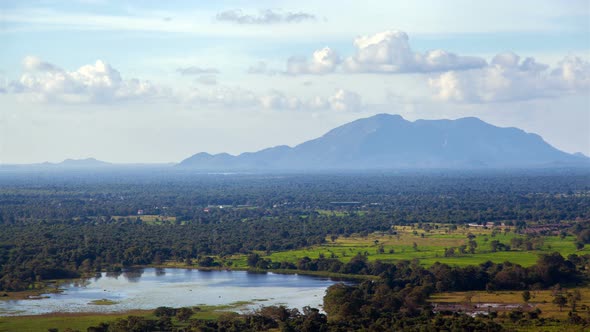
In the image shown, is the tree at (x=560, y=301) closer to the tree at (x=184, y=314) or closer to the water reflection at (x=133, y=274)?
the tree at (x=184, y=314)

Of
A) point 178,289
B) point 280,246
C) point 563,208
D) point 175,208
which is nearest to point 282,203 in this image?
point 175,208

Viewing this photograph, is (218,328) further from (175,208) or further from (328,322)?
(175,208)

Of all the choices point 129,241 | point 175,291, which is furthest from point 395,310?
point 129,241

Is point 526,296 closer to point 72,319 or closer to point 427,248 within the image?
point 427,248

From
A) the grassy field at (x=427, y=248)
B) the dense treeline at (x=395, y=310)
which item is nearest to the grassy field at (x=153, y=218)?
the grassy field at (x=427, y=248)

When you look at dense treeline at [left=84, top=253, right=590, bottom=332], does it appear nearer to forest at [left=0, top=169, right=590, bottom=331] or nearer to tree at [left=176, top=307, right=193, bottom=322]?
tree at [left=176, top=307, right=193, bottom=322]
